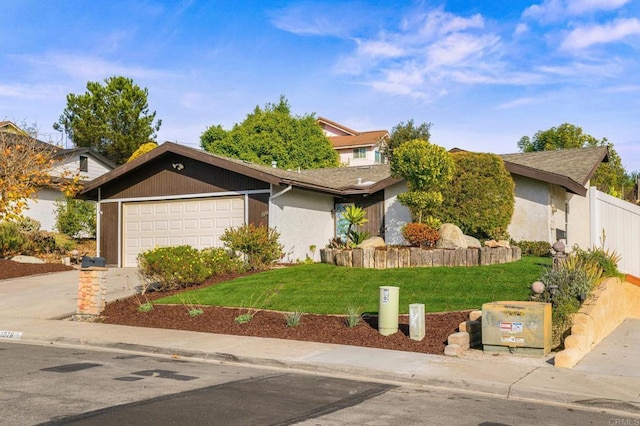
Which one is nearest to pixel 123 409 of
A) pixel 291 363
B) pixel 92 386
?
pixel 92 386

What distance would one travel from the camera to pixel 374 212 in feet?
78.5

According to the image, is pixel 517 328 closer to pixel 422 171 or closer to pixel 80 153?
pixel 422 171

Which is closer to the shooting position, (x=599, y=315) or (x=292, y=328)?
(x=599, y=315)

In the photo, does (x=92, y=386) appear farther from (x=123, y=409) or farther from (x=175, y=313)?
(x=175, y=313)

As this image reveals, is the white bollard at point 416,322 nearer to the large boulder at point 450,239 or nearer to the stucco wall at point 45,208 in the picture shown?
the large boulder at point 450,239

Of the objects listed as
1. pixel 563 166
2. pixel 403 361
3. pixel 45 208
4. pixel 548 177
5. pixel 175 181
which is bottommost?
pixel 403 361

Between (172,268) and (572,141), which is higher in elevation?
(572,141)

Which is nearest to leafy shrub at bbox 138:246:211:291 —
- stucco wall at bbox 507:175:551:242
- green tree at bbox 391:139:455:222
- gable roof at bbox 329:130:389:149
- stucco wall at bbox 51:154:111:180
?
green tree at bbox 391:139:455:222

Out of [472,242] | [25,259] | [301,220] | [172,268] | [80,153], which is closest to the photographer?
[172,268]

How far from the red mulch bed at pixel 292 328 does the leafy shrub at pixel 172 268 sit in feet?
4.24

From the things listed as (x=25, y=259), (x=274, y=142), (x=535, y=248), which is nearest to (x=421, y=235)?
(x=535, y=248)

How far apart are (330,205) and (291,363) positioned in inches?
592

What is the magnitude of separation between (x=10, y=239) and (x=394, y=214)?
45.5ft

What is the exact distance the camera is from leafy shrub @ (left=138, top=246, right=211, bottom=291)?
16594 millimetres
